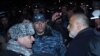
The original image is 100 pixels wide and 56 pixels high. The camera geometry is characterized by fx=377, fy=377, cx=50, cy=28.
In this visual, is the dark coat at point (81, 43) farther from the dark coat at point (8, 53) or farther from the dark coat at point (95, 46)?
the dark coat at point (8, 53)

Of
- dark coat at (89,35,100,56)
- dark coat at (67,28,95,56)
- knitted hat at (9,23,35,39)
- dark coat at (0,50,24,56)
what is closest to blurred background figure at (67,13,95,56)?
dark coat at (67,28,95,56)

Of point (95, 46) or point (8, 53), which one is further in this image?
point (8, 53)

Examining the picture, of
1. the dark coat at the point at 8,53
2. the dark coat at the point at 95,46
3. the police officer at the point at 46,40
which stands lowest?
the police officer at the point at 46,40

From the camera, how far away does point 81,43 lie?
13.8ft

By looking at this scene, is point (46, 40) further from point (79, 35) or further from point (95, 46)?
point (95, 46)

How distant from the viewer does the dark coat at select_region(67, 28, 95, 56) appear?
4117 mm

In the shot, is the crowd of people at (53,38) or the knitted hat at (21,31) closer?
the crowd of people at (53,38)

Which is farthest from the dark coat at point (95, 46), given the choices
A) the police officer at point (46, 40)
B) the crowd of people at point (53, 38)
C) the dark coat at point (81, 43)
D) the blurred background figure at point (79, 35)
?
the police officer at point (46, 40)

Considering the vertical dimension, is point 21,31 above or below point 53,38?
above

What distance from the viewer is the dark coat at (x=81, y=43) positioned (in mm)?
4117

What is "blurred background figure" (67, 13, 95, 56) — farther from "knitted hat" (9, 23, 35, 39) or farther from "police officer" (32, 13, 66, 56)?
"police officer" (32, 13, 66, 56)

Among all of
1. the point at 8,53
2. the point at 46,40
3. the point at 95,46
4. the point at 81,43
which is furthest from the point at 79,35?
the point at 46,40

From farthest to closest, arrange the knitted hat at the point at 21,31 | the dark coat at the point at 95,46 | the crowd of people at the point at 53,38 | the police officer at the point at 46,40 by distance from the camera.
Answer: the police officer at the point at 46,40 < the knitted hat at the point at 21,31 < the crowd of people at the point at 53,38 < the dark coat at the point at 95,46

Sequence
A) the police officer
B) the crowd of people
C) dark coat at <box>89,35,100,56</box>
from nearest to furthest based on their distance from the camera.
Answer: dark coat at <box>89,35,100,56</box> < the crowd of people < the police officer
